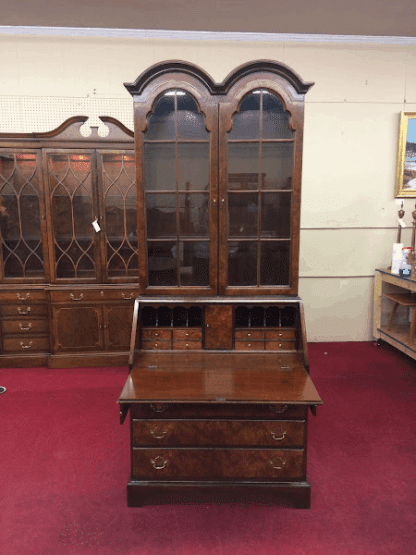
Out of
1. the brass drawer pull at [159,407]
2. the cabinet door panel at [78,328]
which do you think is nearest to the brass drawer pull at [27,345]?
the cabinet door panel at [78,328]

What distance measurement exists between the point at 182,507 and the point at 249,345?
3.16 ft

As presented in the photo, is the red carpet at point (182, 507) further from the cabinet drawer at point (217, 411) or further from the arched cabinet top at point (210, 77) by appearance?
the arched cabinet top at point (210, 77)

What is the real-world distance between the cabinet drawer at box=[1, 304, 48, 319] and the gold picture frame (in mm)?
3928

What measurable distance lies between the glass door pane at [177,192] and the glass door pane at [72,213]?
1622 mm

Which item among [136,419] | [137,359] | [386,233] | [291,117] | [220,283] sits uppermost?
[291,117]

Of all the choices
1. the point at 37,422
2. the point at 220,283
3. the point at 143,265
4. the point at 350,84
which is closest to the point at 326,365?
the point at 220,283

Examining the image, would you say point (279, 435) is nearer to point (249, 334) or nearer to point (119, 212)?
point (249, 334)

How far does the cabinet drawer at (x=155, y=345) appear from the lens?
8.01 ft

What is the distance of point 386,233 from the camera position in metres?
4.45

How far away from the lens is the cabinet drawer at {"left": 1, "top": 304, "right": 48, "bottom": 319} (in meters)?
3.86

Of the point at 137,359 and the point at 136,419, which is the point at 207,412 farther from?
the point at 137,359

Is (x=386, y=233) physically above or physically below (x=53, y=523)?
above

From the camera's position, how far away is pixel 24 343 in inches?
155

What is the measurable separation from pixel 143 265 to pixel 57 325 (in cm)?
190
